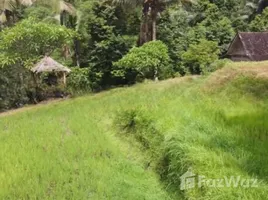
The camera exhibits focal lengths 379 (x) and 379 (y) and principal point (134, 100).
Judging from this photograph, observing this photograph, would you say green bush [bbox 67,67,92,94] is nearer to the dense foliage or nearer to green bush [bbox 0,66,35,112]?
the dense foliage

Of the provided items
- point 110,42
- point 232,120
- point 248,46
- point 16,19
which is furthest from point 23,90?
point 232,120

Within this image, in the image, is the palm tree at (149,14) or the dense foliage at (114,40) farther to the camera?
the palm tree at (149,14)

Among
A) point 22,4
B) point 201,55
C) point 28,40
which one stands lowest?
point 201,55

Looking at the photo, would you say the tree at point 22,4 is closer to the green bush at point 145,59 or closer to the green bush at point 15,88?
the green bush at point 15,88

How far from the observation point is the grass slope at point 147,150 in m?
4.27

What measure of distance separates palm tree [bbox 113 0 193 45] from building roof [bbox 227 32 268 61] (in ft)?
11.0

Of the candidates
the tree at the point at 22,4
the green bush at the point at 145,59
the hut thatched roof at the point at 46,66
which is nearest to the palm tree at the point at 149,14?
the green bush at the point at 145,59

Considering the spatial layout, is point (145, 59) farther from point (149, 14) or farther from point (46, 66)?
point (46, 66)

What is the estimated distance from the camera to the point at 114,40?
16.3 m

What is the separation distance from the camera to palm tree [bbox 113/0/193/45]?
1612 cm

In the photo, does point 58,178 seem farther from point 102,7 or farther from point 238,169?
point 102,7

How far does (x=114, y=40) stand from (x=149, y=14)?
73.4 inches

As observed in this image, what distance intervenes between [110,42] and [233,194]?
13.2m

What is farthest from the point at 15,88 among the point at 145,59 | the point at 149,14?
the point at 149,14
